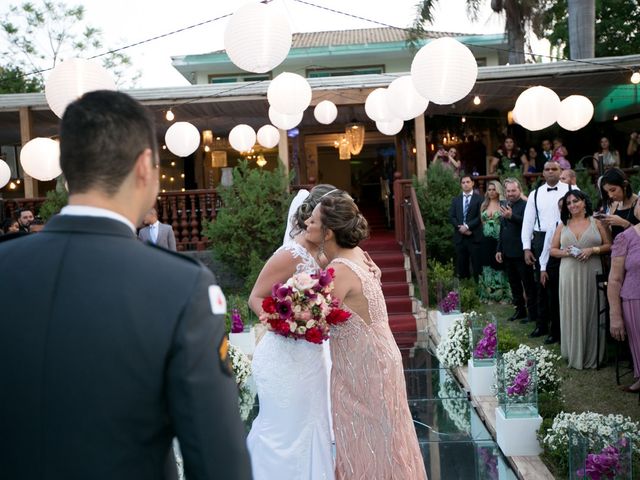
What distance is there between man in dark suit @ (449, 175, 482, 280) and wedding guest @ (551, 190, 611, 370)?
3.66 m

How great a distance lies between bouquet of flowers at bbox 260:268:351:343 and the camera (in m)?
3.80

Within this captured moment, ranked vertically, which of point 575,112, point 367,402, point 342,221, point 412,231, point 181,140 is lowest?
point 367,402

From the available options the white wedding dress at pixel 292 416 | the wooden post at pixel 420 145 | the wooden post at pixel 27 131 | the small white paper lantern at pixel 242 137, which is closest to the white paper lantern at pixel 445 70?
the white wedding dress at pixel 292 416

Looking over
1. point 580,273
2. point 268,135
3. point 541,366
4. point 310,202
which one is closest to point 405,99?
point 580,273

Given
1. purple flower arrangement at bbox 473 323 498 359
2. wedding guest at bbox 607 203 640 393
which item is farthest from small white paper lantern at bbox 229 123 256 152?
wedding guest at bbox 607 203 640 393

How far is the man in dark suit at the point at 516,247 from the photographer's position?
939 centimetres

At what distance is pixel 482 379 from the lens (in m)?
6.87

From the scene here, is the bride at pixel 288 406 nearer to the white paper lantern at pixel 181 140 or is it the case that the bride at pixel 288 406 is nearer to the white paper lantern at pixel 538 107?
the white paper lantern at pixel 538 107

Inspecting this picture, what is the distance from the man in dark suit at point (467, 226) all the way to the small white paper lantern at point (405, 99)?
1.48 meters

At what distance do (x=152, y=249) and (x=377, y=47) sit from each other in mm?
22867

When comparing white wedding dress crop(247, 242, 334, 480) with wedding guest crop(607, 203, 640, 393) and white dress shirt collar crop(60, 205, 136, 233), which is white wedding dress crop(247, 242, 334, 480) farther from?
wedding guest crop(607, 203, 640, 393)

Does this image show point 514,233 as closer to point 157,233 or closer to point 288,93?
point 288,93

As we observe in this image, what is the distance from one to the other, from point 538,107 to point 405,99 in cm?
185

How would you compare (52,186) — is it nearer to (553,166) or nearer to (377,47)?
(377,47)
